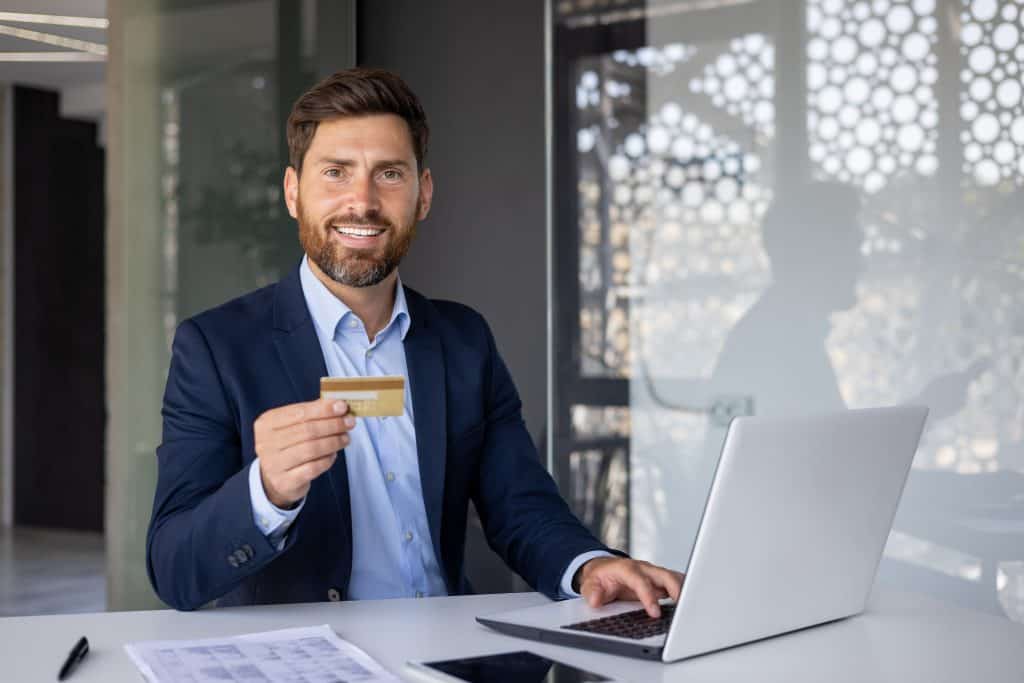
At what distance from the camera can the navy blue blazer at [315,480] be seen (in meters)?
1.77

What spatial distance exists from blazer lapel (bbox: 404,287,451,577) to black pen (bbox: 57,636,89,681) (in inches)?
29.5

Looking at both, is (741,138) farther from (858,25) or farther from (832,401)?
(832,401)

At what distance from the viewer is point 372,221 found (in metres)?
2.20

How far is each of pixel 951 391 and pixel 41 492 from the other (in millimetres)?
7082

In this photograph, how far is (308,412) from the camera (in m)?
1.55

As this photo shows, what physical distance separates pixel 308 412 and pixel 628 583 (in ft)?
1.77

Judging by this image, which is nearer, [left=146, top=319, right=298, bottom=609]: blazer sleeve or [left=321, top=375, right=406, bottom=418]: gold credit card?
[left=321, top=375, right=406, bottom=418]: gold credit card

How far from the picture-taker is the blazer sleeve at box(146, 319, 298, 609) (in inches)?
67.9

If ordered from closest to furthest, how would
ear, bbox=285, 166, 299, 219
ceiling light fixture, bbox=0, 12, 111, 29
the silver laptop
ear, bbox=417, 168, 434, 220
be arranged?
the silver laptop
ear, bbox=285, 166, 299, 219
ear, bbox=417, 168, 434, 220
ceiling light fixture, bbox=0, 12, 111, 29

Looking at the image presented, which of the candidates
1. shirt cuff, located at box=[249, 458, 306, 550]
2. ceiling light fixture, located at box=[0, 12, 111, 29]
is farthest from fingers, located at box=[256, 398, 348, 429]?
ceiling light fixture, located at box=[0, 12, 111, 29]

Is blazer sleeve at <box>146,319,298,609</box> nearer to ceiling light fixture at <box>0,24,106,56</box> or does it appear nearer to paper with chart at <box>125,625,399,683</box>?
paper with chart at <box>125,625,399,683</box>

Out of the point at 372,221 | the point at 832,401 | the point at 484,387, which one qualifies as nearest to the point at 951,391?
the point at 832,401

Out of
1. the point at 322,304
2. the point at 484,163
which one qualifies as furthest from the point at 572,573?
the point at 484,163

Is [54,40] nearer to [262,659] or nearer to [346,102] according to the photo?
[346,102]
